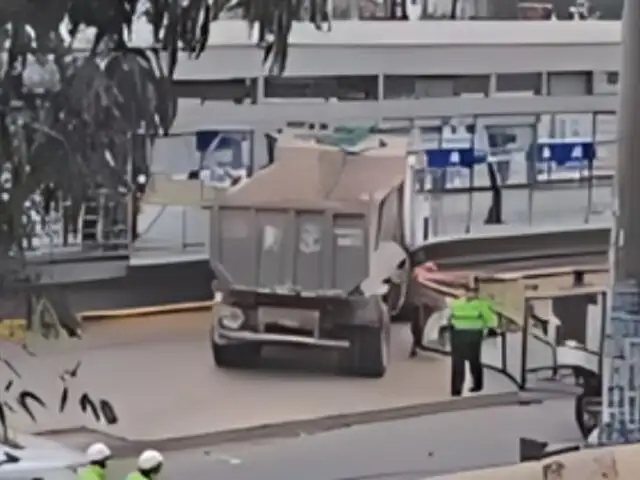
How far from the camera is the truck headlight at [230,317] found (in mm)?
3250

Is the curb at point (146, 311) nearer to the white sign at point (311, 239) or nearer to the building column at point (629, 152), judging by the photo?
the white sign at point (311, 239)

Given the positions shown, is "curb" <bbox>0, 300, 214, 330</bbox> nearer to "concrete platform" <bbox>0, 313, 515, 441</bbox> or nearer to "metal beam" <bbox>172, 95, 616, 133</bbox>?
"concrete platform" <bbox>0, 313, 515, 441</bbox>

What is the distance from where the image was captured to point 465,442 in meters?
3.59

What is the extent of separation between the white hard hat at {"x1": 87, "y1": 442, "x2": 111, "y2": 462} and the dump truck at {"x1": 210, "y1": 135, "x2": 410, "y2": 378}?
33cm

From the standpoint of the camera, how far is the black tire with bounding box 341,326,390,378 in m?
3.36

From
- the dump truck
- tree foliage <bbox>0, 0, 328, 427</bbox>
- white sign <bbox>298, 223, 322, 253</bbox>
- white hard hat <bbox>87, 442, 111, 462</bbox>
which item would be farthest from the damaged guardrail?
white hard hat <bbox>87, 442, 111, 462</bbox>

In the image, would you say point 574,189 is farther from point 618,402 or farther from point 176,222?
point 176,222

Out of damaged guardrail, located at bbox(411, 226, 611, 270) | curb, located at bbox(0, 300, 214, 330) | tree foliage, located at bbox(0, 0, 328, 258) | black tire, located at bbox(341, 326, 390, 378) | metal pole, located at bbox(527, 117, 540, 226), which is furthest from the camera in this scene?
metal pole, located at bbox(527, 117, 540, 226)

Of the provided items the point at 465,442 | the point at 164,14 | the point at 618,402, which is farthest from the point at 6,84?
the point at 618,402

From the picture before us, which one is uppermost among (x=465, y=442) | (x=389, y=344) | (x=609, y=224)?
(x=609, y=224)

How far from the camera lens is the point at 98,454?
10.2 feet

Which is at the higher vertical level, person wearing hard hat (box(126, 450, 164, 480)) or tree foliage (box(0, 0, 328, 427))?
tree foliage (box(0, 0, 328, 427))

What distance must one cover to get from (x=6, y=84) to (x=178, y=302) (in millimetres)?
647

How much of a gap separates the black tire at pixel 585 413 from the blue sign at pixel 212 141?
4.03ft
